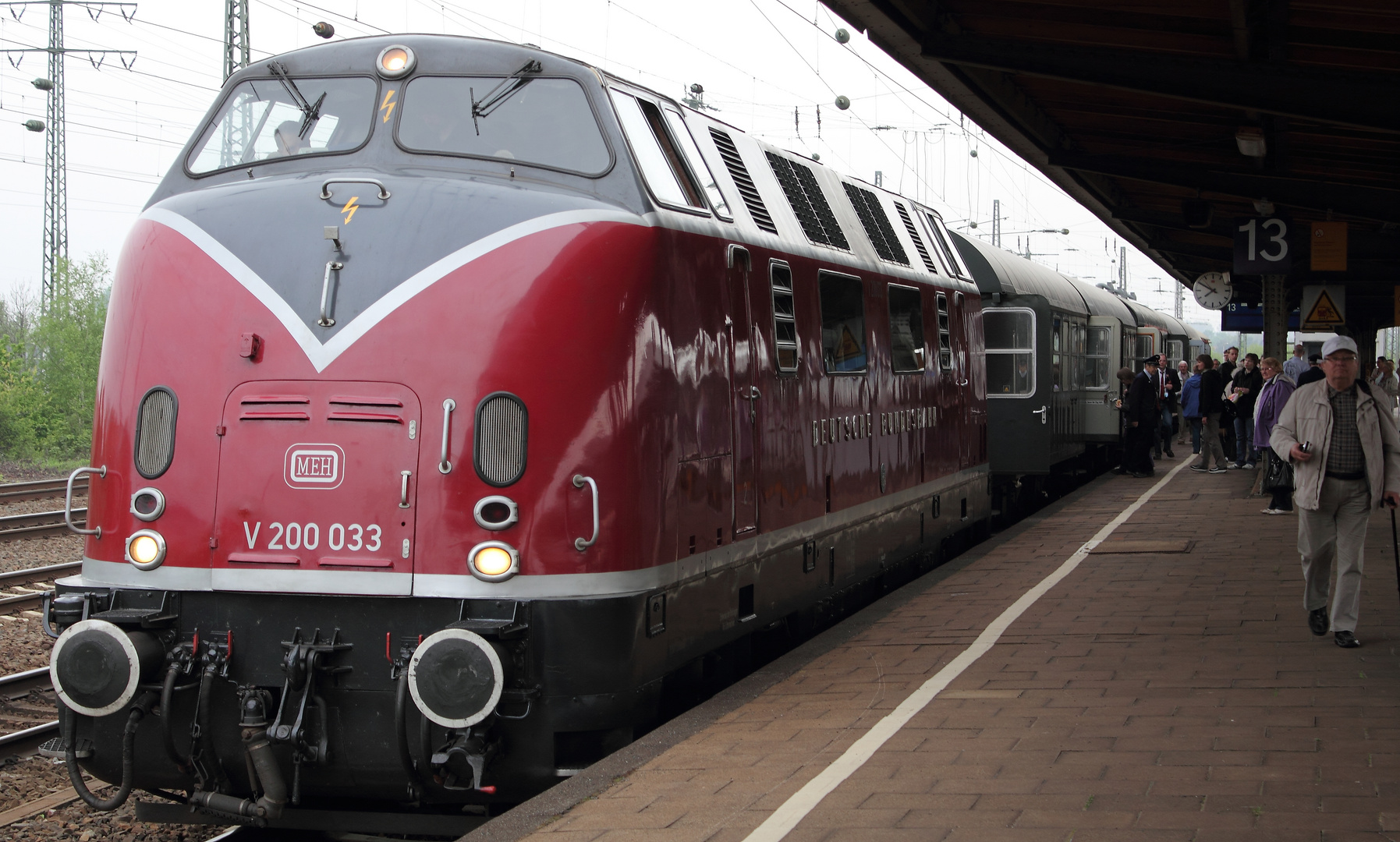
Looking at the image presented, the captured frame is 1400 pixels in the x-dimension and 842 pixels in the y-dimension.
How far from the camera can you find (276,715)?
539cm

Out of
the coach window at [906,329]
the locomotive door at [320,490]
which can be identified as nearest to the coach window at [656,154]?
the locomotive door at [320,490]

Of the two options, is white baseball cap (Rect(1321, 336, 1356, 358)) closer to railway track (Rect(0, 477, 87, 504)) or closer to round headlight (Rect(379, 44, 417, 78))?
round headlight (Rect(379, 44, 417, 78))

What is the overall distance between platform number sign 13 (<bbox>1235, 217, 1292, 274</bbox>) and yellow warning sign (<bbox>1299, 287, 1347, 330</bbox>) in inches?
81.0

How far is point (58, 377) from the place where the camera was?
95.9ft

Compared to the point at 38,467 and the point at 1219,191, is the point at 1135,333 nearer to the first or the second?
the point at 1219,191

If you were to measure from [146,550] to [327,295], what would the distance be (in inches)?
51.0

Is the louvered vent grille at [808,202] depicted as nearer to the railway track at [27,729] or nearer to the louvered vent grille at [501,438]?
the louvered vent grille at [501,438]

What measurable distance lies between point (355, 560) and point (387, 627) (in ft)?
0.98

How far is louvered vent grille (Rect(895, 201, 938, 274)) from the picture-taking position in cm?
1126

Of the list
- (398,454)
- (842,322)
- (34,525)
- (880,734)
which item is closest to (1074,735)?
(880,734)

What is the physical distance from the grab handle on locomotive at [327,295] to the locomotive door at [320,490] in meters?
0.26

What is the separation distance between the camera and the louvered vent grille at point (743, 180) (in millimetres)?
7645

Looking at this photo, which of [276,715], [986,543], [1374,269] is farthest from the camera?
[1374,269]

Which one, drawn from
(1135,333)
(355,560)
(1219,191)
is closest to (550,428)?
(355,560)
